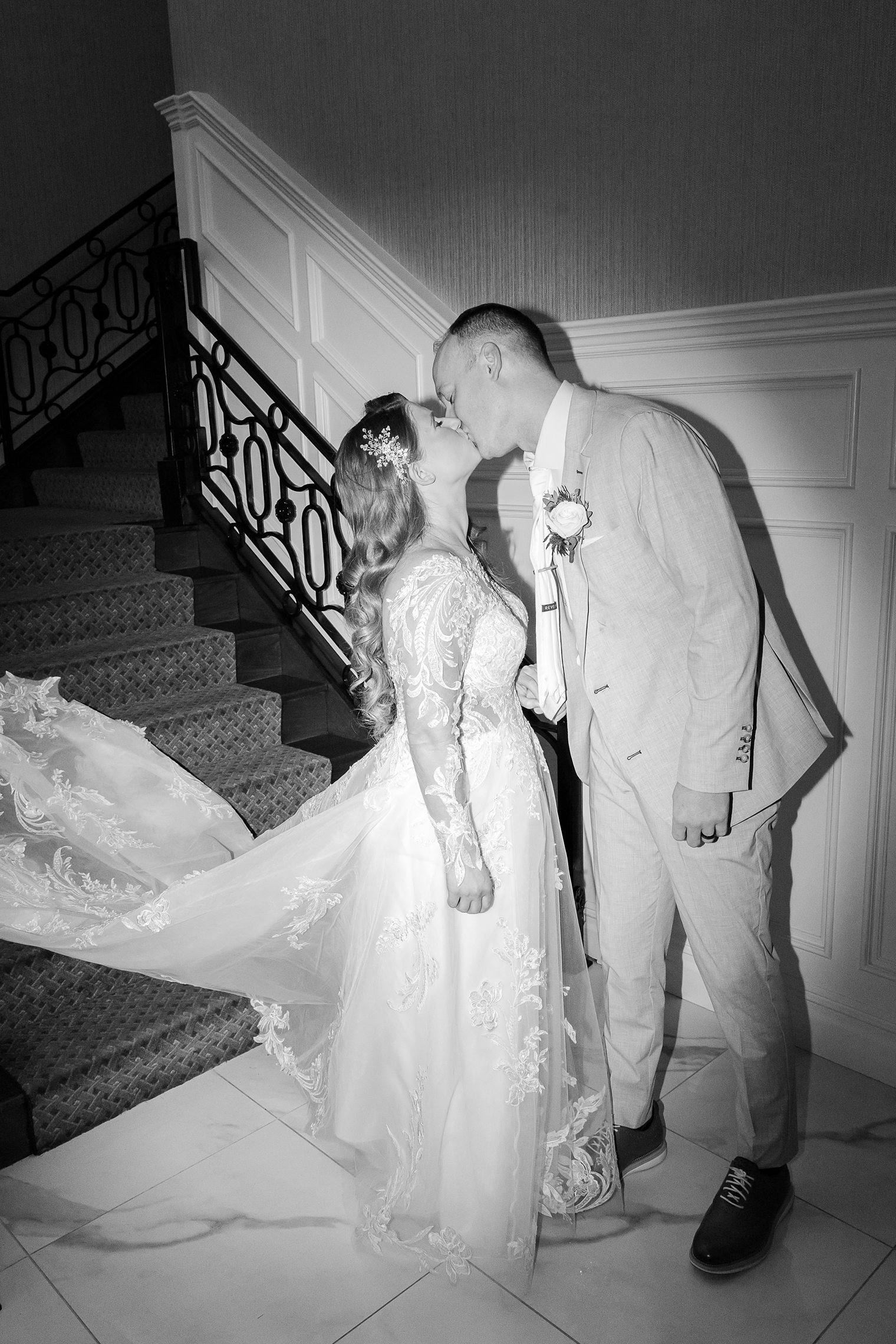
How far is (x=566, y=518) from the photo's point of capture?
193 cm

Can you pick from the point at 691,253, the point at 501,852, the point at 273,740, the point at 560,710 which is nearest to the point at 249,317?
the point at 273,740

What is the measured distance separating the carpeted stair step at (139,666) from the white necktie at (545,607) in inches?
68.0

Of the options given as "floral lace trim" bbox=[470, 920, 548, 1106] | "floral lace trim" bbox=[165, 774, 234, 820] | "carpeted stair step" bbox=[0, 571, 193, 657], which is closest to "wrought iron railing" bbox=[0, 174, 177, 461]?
"carpeted stair step" bbox=[0, 571, 193, 657]

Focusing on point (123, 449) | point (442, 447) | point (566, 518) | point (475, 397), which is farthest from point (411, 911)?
point (123, 449)

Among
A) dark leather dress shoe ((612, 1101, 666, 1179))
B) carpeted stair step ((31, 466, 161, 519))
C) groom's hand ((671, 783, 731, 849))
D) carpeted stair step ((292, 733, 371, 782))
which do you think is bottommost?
dark leather dress shoe ((612, 1101, 666, 1179))

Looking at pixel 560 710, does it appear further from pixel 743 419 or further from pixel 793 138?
A: pixel 793 138

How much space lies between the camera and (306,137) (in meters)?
3.74

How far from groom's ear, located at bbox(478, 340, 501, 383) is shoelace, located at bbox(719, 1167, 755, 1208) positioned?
1711 mm

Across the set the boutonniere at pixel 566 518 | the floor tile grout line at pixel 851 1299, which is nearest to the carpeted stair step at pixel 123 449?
the boutonniere at pixel 566 518

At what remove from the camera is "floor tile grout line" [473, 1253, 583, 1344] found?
1901 millimetres

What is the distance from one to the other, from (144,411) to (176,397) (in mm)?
1724

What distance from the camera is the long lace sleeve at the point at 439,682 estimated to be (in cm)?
190

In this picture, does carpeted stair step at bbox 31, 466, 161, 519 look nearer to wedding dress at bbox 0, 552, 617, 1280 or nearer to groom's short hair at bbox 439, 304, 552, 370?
wedding dress at bbox 0, 552, 617, 1280

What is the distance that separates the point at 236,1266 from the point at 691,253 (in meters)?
2.61
